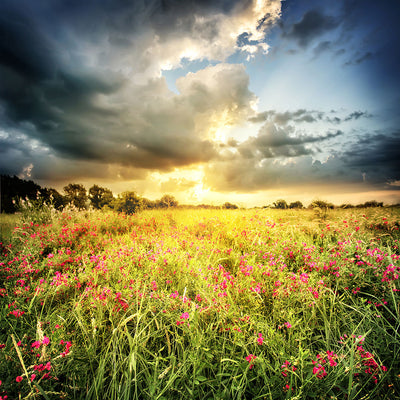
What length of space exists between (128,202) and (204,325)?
1056 centimetres

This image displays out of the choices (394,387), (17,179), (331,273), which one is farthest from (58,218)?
(17,179)

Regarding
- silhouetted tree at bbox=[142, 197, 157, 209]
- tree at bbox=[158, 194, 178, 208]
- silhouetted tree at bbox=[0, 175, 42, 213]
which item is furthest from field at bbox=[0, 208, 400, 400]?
silhouetted tree at bbox=[0, 175, 42, 213]

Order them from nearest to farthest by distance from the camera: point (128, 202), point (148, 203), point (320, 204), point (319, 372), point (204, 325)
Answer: point (319, 372)
point (204, 325)
point (320, 204)
point (128, 202)
point (148, 203)

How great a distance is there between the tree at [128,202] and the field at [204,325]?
260 inches

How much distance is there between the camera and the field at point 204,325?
154cm

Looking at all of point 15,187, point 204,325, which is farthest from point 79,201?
point 204,325

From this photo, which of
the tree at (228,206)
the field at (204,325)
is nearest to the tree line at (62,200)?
the field at (204,325)

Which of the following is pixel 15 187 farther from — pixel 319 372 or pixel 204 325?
pixel 319 372

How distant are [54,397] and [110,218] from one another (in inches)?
250

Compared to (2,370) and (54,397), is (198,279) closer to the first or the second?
(54,397)

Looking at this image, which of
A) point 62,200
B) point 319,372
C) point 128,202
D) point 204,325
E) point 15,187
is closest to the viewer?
point 319,372

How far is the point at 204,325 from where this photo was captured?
7.10 ft

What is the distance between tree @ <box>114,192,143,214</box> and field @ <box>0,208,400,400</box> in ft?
21.7

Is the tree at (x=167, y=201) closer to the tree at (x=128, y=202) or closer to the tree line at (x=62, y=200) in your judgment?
the tree line at (x=62, y=200)
